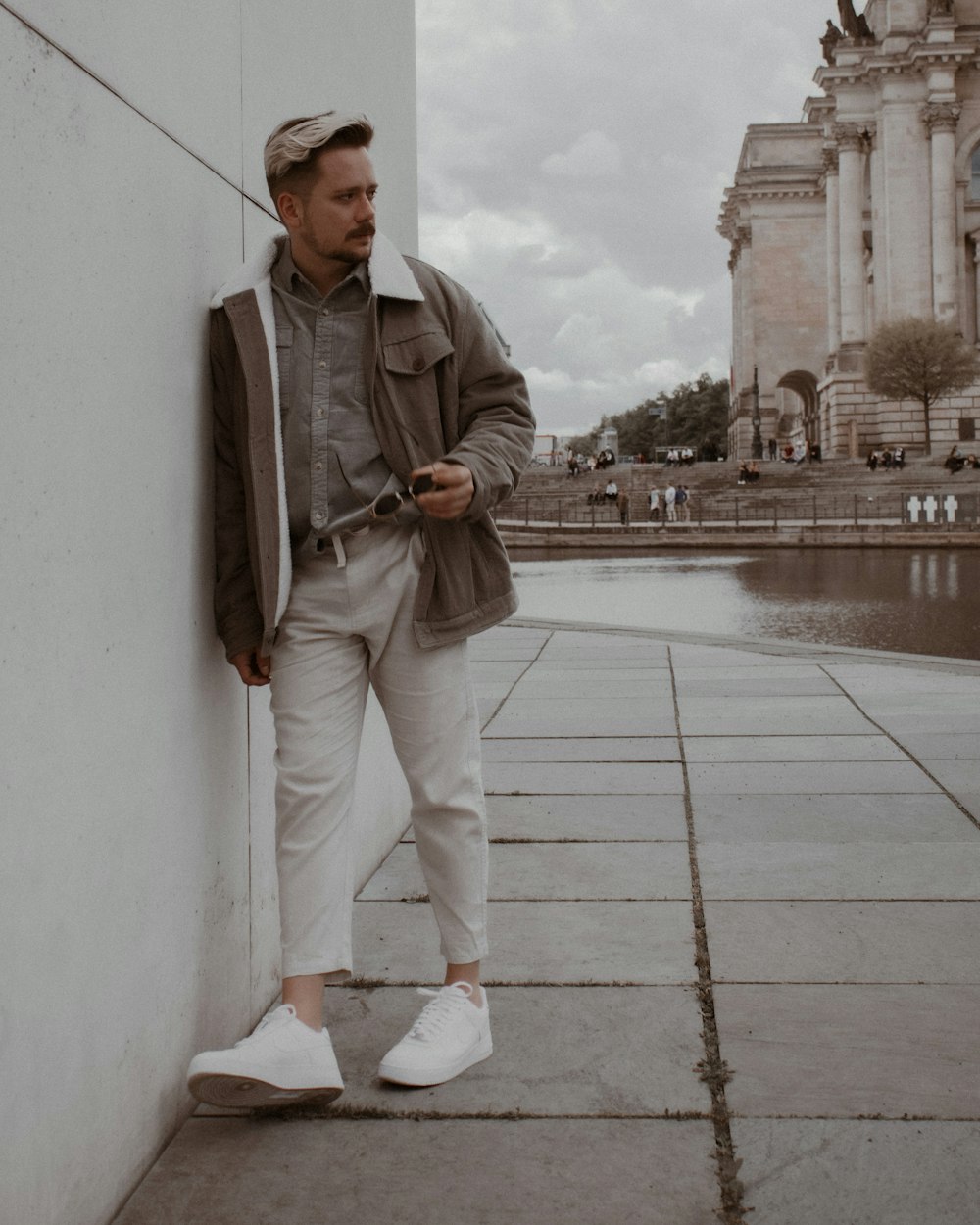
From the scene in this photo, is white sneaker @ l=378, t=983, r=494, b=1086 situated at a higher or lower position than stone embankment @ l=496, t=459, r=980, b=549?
lower

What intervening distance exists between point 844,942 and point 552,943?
0.77 metres

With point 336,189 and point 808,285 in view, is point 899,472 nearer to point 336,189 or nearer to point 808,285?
point 808,285

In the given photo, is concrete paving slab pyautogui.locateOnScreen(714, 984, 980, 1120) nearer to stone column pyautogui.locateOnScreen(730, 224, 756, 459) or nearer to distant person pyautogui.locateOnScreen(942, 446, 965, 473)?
distant person pyautogui.locateOnScreen(942, 446, 965, 473)

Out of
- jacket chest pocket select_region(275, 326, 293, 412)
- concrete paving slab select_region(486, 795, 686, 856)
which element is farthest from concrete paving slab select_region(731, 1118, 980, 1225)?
concrete paving slab select_region(486, 795, 686, 856)

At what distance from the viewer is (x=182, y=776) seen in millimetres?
2947

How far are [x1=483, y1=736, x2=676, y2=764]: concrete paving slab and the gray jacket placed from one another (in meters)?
3.53

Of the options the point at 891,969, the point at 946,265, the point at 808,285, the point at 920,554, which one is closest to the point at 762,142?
the point at 808,285

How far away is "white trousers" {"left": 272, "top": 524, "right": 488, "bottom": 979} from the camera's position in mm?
3021

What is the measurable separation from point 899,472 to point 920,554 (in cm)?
2432

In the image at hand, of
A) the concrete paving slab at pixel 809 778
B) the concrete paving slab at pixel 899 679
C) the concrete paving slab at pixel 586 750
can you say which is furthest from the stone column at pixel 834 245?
the concrete paving slab at pixel 809 778

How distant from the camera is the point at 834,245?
71.7m

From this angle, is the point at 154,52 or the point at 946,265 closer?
the point at 154,52

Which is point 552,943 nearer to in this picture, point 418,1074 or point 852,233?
point 418,1074

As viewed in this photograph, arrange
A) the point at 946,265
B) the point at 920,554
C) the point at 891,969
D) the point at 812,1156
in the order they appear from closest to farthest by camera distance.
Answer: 1. the point at 812,1156
2. the point at 891,969
3. the point at 920,554
4. the point at 946,265
